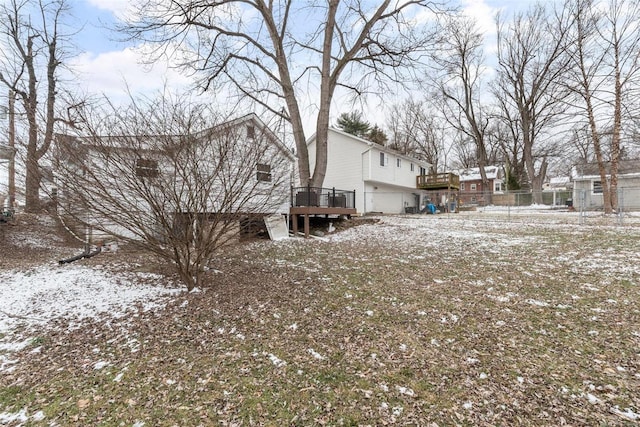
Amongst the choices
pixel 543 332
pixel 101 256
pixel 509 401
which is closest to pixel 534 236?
pixel 543 332

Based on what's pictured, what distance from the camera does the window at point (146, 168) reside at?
164 inches

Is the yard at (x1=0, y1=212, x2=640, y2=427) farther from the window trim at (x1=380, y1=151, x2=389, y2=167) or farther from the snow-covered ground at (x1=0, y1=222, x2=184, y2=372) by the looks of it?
the window trim at (x1=380, y1=151, x2=389, y2=167)

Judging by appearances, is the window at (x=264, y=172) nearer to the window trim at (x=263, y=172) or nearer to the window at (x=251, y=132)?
the window trim at (x=263, y=172)

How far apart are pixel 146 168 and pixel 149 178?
146mm

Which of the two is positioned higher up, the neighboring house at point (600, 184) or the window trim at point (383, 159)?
the window trim at point (383, 159)

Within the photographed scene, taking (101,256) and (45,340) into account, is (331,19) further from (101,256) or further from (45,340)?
(45,340)

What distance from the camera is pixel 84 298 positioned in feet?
15.7

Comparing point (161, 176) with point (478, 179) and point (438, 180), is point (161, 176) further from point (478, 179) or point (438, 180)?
point (478, 179)

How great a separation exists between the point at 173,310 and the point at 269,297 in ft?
4.62

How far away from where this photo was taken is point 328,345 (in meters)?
3.35

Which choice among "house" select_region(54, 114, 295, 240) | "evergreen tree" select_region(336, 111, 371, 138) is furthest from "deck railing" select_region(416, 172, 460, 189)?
"house" select_region(54, 114, 295, 240)

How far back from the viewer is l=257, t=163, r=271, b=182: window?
548 cm

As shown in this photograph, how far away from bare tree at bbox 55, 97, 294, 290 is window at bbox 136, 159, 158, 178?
12 mm

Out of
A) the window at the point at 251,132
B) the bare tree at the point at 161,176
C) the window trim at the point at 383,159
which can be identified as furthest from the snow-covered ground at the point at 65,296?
the window trim at the point at 383,159
